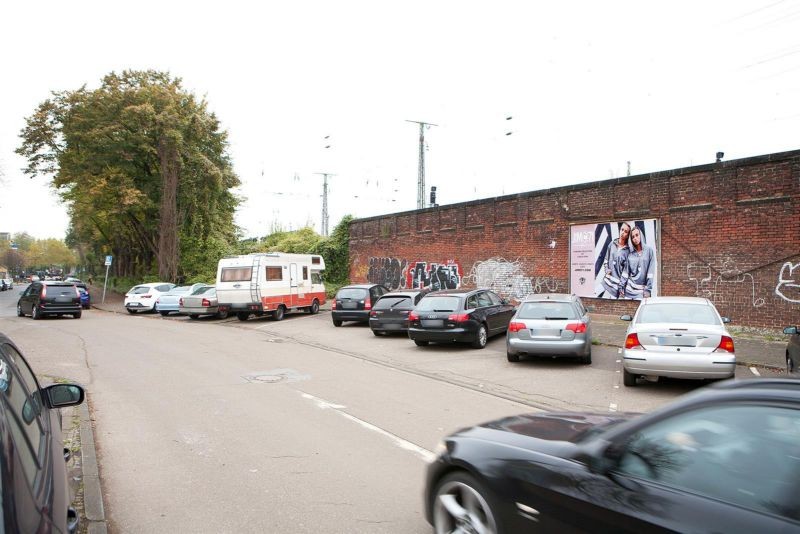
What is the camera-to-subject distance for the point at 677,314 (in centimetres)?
926

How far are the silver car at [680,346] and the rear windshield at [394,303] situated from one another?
833cm

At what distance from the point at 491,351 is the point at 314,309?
1340cm

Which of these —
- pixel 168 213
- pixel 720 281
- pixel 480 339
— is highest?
pixel 168 213

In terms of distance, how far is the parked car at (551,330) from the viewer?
11211 millimetres

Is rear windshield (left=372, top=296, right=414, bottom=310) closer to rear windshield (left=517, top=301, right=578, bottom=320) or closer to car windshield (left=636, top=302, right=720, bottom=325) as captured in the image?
rear windshield (left=517, top=301, right=578, bottom=320)

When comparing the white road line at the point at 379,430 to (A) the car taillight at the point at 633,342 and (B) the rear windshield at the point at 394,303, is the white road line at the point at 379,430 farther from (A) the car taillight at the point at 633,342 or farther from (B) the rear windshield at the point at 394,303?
(B) the rear windshield at the point at 394,303

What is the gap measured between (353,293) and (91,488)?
1553 centimetres

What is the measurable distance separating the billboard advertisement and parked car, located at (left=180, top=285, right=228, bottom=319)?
1448cm

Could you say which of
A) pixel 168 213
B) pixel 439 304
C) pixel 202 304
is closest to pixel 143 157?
pixel 168 213

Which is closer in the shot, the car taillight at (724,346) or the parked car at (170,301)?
the car taillight at (724,346)

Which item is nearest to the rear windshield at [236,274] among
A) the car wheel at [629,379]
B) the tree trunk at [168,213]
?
the car wheel at [629,379]

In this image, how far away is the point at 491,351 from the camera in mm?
13781

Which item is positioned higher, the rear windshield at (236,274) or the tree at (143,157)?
the tree at (143,157)

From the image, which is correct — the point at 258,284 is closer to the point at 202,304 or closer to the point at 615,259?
the point at 202,304
